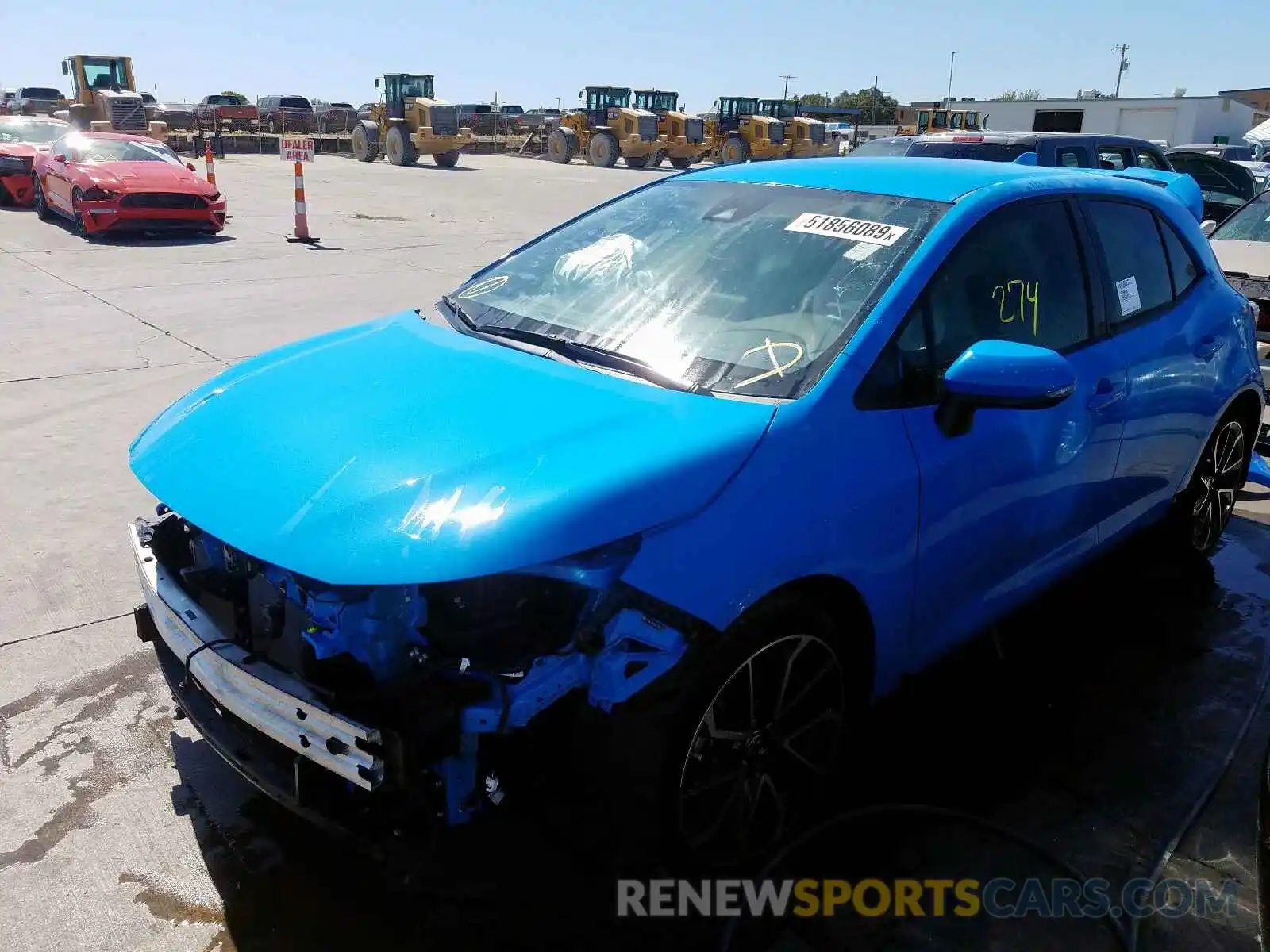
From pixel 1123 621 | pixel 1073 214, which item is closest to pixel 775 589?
pixel 1073 214

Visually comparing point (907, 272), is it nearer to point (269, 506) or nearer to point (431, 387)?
point (431, 387)

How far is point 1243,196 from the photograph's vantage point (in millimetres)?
13672

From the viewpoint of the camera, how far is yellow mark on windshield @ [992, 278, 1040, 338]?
301 centimetres

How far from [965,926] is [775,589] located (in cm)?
101

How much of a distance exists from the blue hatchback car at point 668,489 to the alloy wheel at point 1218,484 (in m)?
1.02

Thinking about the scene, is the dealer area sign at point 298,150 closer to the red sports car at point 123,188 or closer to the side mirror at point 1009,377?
the red sports car at point 123,188

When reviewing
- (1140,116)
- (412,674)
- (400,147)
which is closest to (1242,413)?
(412,674)

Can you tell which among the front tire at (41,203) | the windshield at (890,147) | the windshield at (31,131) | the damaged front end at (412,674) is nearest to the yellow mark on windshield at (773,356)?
the damaged front end at (412,674)

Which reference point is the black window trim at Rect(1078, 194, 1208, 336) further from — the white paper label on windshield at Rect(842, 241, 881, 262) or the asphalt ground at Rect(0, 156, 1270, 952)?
the white paper label on windshield at Rect(842, 241, 881, 262)

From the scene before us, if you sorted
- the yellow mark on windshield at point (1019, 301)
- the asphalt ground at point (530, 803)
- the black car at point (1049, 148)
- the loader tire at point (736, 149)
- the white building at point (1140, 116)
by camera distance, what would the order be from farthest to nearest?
the white building at point (1140, 116), the loader tire at point (736, 149), the black car at point (1049, 148), the yellow mark on windshield at point (1019, 301), the asphalt ground at point (530, 803)

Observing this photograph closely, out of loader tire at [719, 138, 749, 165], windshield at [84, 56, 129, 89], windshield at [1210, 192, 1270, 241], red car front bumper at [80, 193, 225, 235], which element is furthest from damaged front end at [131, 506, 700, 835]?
loader tire at [719, 138, 749, 165]

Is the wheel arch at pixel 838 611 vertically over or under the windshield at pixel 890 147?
under

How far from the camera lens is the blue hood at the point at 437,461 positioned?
2.03m

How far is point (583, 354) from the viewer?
2.76 m
